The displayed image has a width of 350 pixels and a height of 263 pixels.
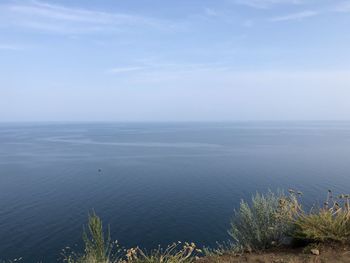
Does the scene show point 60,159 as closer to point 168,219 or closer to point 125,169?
point 125,169

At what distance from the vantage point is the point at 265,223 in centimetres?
1070

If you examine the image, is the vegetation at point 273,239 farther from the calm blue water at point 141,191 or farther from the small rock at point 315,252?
the calm blue water at point 141,191

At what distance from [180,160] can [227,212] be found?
150 ft

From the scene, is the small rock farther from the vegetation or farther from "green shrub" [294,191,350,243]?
"green shrub" [294,191,350,243]

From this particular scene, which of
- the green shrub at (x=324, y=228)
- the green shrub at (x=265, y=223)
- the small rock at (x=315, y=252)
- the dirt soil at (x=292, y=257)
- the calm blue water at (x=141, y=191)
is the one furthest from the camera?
the calm blue water at (x=141, y=191)

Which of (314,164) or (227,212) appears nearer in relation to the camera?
(227,212)

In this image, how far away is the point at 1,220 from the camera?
43.5 meters

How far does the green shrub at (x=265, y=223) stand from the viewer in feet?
31.9

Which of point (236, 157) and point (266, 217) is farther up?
point (266, 217)

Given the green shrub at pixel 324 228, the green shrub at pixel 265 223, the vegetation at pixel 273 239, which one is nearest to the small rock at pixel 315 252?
the vegetation at pixel 273 239

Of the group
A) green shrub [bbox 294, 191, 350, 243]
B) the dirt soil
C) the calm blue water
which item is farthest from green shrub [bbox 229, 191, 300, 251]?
the calm blue water

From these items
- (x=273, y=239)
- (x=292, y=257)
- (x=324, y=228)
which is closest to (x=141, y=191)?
(x=273, y=239)

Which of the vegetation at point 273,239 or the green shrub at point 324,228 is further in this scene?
the green shrub at point 324,228

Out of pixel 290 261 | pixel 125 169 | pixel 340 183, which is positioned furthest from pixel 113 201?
pixel 290 261
